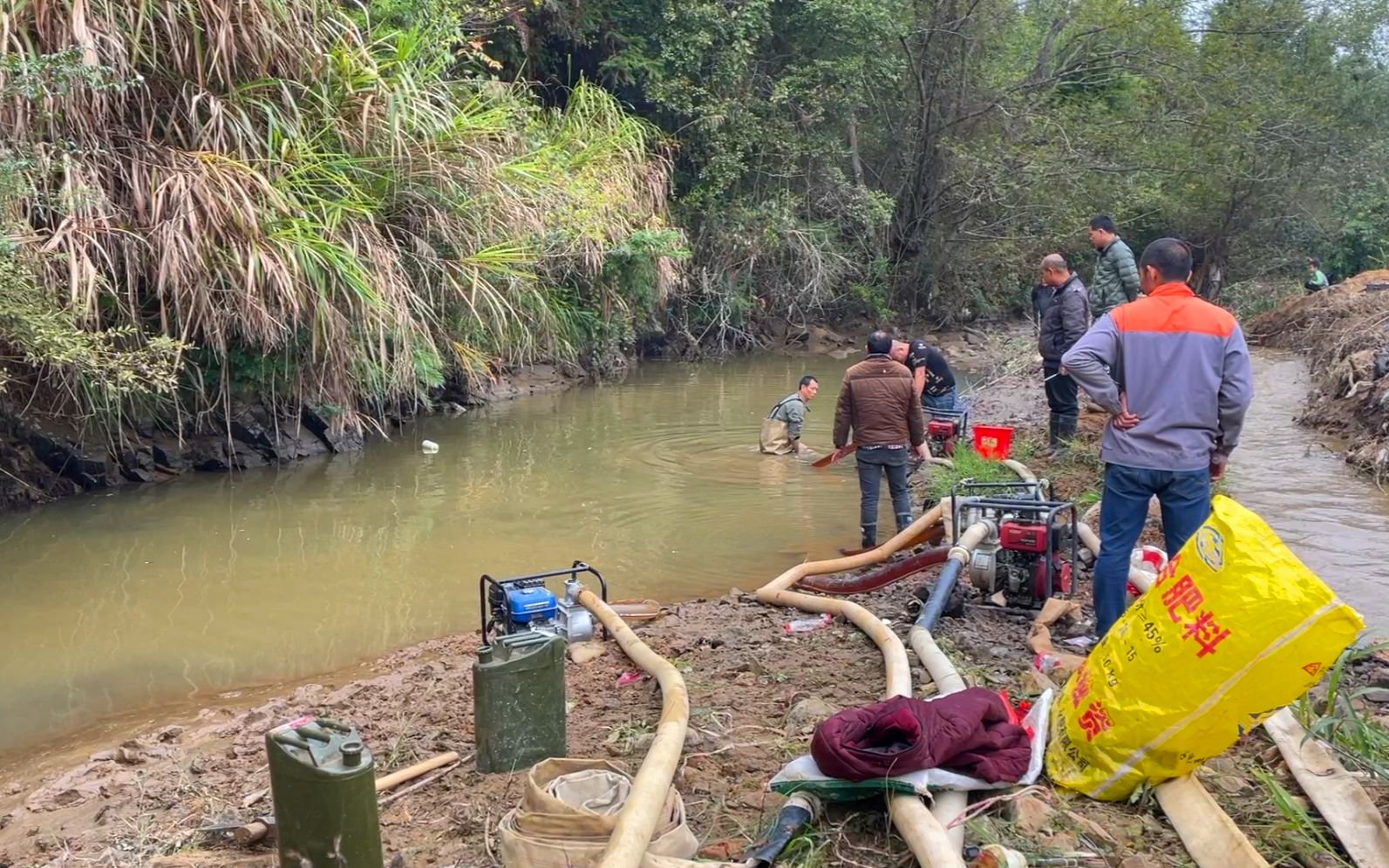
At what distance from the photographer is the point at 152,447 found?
10.6m

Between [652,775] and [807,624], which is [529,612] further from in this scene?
[652,775]

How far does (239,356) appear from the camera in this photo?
34.0ft

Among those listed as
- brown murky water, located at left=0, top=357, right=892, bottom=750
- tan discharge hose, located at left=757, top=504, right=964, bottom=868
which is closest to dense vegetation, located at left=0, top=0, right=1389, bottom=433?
brown murky water, located at left=0, top=357, right=892, bottom=750

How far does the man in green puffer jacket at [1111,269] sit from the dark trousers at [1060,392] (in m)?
0.75

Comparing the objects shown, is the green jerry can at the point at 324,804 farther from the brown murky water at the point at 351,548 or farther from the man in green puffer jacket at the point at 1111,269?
the man in green puffer jacket at the point at 1111,269

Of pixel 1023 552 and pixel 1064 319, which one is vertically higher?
pixel 1064 319

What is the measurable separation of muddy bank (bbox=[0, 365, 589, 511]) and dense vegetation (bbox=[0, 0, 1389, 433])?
1.20 ft

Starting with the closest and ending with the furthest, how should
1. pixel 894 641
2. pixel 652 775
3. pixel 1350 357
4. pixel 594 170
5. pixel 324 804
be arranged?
pixel 324 804, pixel 652 775, pixel 894 641, pixel 1350 357, pixel 594 170

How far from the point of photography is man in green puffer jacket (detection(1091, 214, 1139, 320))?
26.3 feet

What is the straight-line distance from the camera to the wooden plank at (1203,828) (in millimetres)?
2809

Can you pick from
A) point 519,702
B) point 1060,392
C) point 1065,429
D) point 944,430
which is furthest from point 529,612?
point 944,430

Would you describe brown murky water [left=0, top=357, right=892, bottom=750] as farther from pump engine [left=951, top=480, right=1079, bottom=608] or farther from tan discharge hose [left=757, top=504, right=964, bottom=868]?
pump engine [left=951, top=480, right=1079, bottom=608]

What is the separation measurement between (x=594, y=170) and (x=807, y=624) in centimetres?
1115

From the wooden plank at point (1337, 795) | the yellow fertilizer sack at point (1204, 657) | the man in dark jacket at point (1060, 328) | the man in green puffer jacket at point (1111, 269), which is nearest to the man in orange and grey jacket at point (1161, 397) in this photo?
the wooden plank at point (1337, 795)
